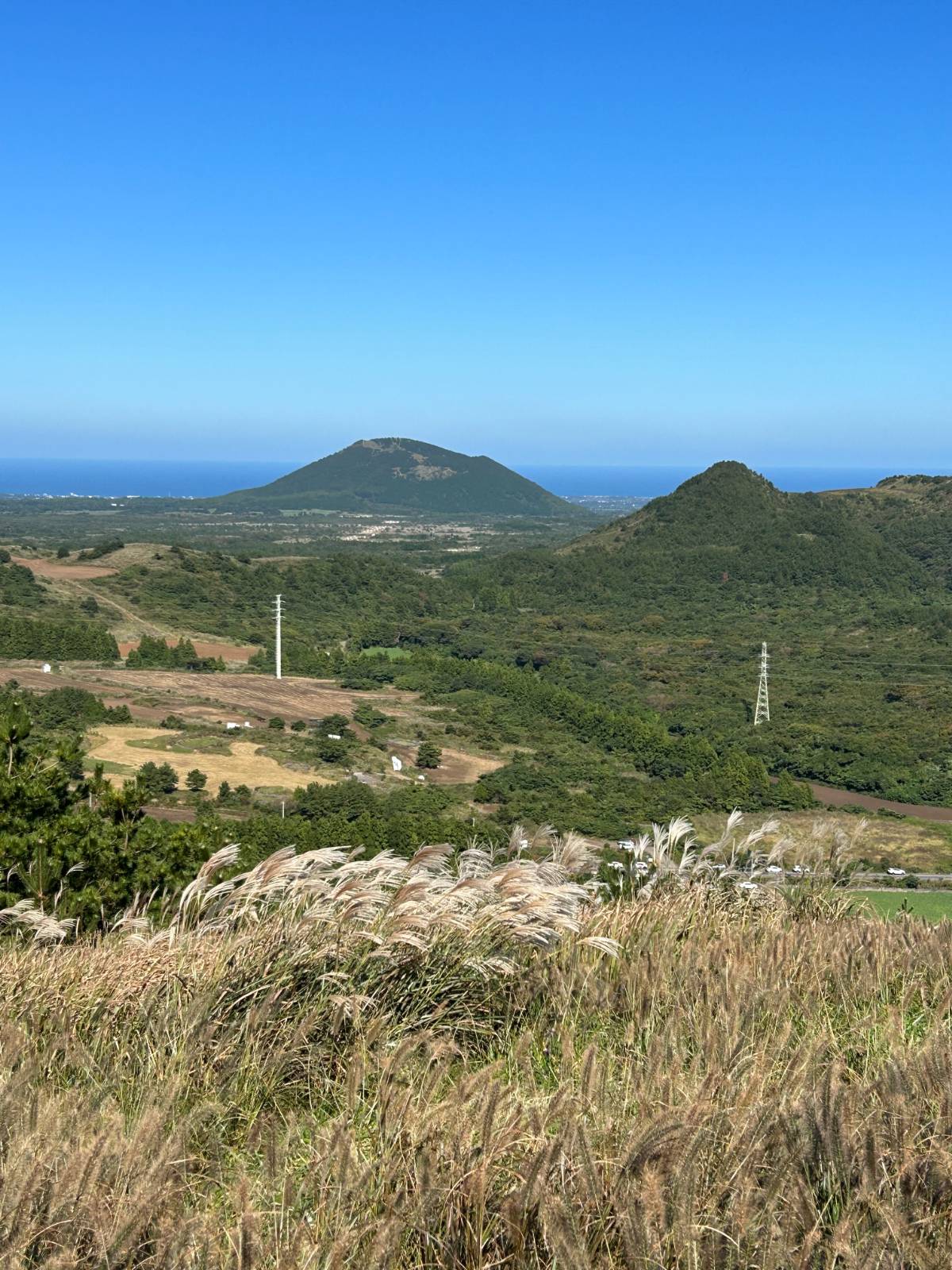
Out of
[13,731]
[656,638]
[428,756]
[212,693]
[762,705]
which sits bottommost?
[762,705]

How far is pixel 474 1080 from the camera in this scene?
237 cm

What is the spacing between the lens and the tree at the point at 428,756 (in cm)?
3838

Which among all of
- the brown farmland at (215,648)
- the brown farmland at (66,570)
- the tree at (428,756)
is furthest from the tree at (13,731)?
the brown farmland at (66,570)

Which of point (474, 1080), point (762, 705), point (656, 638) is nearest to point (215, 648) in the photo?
point (762, 705)

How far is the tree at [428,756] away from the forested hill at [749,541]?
52.0 meters

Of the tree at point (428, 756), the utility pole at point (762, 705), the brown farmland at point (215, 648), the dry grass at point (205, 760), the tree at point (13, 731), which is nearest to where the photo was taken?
the tree at point (13, 731)

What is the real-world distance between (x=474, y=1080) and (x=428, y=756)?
120 ft

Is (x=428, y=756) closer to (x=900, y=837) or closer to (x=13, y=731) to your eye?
(x=900, y=837)

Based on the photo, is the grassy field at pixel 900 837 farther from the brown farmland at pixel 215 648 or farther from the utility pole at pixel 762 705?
the brown farmland at pixel 215 648

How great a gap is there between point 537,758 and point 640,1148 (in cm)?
3962

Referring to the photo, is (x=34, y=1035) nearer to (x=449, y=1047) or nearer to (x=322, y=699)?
(x=449, y=1047)

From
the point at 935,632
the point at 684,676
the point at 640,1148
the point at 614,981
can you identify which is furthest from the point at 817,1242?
the point at 935,632

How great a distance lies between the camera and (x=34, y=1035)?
305 cm

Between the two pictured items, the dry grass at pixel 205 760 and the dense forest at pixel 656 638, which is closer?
the dry grass at pixel 205 760
